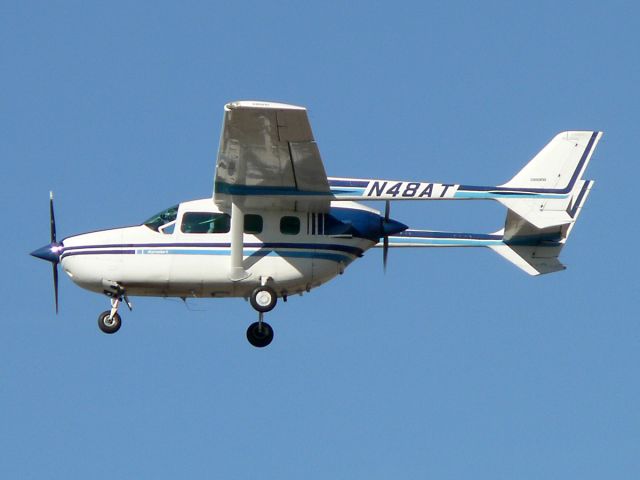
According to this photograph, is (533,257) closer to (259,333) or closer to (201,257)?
(259,333)

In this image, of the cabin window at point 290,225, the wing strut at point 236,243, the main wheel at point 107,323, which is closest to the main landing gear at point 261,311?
the wing strut at point 236,243

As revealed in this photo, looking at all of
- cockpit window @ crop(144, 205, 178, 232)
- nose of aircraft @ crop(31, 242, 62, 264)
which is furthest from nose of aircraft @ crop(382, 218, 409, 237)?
nose of aircraft @ crop(31, 242, 62, 264)

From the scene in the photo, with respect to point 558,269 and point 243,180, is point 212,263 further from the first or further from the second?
point 558,269

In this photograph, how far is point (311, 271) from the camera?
3070 centimetres

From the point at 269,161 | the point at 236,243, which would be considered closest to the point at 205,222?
the point at 236,243

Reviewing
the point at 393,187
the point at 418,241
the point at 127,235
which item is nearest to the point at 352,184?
the point at 393,187

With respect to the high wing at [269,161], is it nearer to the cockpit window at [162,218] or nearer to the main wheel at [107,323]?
the cockpit window at [162,218]

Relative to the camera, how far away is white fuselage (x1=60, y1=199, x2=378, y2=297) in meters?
30.5

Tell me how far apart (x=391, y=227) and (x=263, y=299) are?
11.1 feet

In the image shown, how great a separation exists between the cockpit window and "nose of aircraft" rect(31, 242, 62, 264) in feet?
6.92

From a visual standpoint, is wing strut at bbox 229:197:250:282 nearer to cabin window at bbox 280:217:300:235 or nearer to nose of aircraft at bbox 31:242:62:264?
cabin window at bbox 280:217:300:235

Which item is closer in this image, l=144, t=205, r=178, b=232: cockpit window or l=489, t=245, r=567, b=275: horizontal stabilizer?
l=144, t=205, r=178, b=232: cockpit window

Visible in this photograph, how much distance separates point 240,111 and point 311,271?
476cm

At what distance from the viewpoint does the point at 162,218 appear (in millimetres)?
30953
